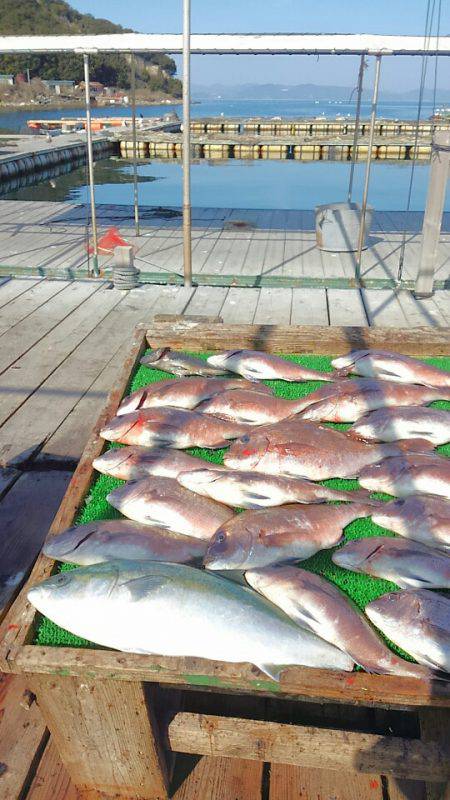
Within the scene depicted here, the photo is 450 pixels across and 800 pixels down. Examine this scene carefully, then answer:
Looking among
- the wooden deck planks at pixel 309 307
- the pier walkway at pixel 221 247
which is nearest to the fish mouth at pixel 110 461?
the wooden deck planks at pixel 309 307

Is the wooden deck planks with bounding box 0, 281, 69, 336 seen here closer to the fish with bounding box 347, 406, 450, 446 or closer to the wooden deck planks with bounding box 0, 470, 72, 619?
the wooden deck planks with bounding box 0, 470, 72, 619

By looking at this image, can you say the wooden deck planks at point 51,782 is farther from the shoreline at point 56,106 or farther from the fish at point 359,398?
the shoreline at point 56,106

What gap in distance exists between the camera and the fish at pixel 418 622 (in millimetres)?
1641

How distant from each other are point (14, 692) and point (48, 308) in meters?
4.43

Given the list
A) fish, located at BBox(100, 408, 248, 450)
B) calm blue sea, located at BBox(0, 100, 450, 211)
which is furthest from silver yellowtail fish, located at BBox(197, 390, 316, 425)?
calm blue sea, located at BBox(0, 100, 450, 211)

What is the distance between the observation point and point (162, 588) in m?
1.78

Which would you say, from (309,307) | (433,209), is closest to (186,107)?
(309,307)

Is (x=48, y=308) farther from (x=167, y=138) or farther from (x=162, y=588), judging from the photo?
(x=167, y=138)

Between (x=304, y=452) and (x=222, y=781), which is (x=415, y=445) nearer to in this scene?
(x=304, y=452)

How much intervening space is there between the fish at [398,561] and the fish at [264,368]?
1520mm

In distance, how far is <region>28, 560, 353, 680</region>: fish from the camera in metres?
1.68

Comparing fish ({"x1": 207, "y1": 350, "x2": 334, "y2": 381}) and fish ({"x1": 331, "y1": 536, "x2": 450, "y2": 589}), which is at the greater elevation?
fish ({"x1": 207, "y1": 350, "x2": 334, "y2": 381})

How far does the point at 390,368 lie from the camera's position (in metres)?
3.41

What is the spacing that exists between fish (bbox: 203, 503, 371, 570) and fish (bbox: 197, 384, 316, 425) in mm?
804
